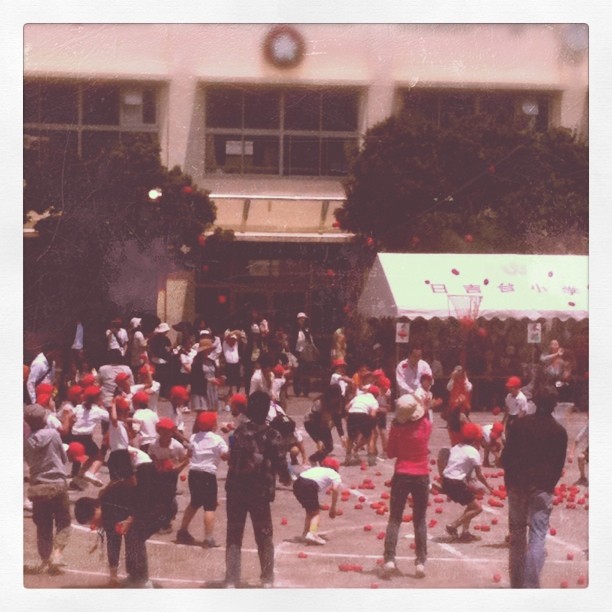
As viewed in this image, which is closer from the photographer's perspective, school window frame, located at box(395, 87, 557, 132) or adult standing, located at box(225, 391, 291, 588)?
adult standing, located at box(225, 391, 291, 588)

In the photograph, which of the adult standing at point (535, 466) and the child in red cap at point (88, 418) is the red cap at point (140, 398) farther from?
the adult standing at point (535, 466)

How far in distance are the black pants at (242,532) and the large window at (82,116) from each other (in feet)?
10.7

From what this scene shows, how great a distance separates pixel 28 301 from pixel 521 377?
4557mm

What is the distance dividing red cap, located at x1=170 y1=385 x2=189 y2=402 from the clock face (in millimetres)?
3034

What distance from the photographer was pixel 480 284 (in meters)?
11.9

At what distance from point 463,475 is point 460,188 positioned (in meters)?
2.54

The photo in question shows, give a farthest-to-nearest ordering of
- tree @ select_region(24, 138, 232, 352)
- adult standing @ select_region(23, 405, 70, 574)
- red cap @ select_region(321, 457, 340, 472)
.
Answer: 1. red cap @ select_region(321, 457, 340, 472)
2. tree @ select_region(24, 138, 232, 352)
3. adult standing @ select_region(23, 405, 70, 574)

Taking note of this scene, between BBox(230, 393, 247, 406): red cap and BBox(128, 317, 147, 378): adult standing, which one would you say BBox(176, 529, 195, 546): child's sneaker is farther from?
BBox(128, 317, 147, 378): adult standing

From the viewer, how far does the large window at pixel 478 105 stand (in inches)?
444

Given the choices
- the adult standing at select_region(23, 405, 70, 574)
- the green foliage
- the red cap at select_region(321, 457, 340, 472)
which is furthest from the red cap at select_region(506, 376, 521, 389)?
the adult standing at select_region(23, 405, 70, 574)

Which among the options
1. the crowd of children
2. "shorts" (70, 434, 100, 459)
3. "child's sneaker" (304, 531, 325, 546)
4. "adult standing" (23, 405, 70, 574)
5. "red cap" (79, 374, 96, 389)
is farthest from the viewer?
"red cap" (79, 374, 96, 389)

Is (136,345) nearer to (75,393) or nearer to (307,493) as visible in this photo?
(75,393)

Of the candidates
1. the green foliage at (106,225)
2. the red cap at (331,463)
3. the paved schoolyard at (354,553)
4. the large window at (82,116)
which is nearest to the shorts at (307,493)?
the paved schoolyard at (354,553)

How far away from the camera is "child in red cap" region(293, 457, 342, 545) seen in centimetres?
1128
